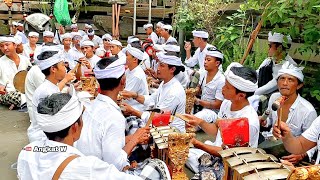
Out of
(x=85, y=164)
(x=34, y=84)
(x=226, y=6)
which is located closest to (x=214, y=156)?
(x=85, y=164)

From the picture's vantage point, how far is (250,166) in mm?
2410

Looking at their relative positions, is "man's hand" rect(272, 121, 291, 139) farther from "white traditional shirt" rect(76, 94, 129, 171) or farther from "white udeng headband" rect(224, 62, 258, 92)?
"white traditional shirt" rect(76, 94, 129, 171)

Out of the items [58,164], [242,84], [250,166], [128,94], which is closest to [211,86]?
[128,94]

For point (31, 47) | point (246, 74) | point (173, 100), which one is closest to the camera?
point (246, 74)

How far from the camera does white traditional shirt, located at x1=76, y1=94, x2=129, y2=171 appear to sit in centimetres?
259

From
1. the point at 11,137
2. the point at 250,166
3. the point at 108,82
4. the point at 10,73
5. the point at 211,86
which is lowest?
the point at 11,137

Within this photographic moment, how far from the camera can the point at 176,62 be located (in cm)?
406

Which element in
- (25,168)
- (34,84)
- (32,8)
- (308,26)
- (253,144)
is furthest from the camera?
(32,8)

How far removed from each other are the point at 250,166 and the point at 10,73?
20.3 ft

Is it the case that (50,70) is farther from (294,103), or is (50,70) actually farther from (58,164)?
(294,103)

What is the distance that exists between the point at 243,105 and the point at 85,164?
183 centimetres

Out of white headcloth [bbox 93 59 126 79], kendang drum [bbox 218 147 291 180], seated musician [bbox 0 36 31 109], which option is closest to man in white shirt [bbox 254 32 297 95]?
kendang drum [bbox 218 147 291 180]

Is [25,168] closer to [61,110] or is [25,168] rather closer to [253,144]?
[61,110]

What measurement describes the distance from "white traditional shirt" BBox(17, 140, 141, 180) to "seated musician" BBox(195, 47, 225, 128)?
10.2 feet
